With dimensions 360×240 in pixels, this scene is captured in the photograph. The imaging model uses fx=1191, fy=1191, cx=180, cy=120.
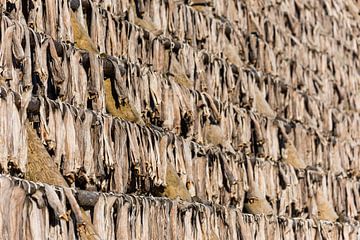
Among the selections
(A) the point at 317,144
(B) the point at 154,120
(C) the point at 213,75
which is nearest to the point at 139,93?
(B) the point at 154,120

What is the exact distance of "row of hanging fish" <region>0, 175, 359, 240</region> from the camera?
26.3 feet

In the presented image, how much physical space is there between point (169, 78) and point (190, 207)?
5.00 ft

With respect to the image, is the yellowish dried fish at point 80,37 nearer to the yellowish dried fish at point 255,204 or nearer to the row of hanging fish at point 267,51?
the row of hanging fish at point 267,51

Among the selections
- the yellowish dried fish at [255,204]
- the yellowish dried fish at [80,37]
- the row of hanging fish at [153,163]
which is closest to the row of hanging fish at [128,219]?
the yellowish dried fish at [255,204]

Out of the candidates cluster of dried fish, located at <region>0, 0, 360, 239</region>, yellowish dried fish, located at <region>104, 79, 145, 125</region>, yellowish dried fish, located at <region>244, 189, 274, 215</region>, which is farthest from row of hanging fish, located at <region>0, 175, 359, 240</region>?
yellowish dried fish, located at <region>104, 79, 145, 125</region>

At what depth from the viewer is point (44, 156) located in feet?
29.2

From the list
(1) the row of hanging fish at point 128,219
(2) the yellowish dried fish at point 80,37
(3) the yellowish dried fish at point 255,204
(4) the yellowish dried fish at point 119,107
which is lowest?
(1) the row of hanging fish at point 128,219

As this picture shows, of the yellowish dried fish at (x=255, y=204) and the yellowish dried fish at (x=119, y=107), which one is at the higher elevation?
the yellowish dried fish at (x=119, y=107)

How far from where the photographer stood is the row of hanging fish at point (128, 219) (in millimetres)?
8008

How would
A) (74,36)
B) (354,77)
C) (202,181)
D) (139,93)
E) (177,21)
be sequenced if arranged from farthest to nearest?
(354,77)
(177,21)
(202,181)
(139,93)
(74,36)

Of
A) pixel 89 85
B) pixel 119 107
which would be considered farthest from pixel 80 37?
pixel 119 107

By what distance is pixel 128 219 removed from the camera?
9734 millimetres

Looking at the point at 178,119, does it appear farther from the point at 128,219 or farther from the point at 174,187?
the point at 128,219

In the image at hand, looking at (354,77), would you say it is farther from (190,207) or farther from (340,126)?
(190,207)
